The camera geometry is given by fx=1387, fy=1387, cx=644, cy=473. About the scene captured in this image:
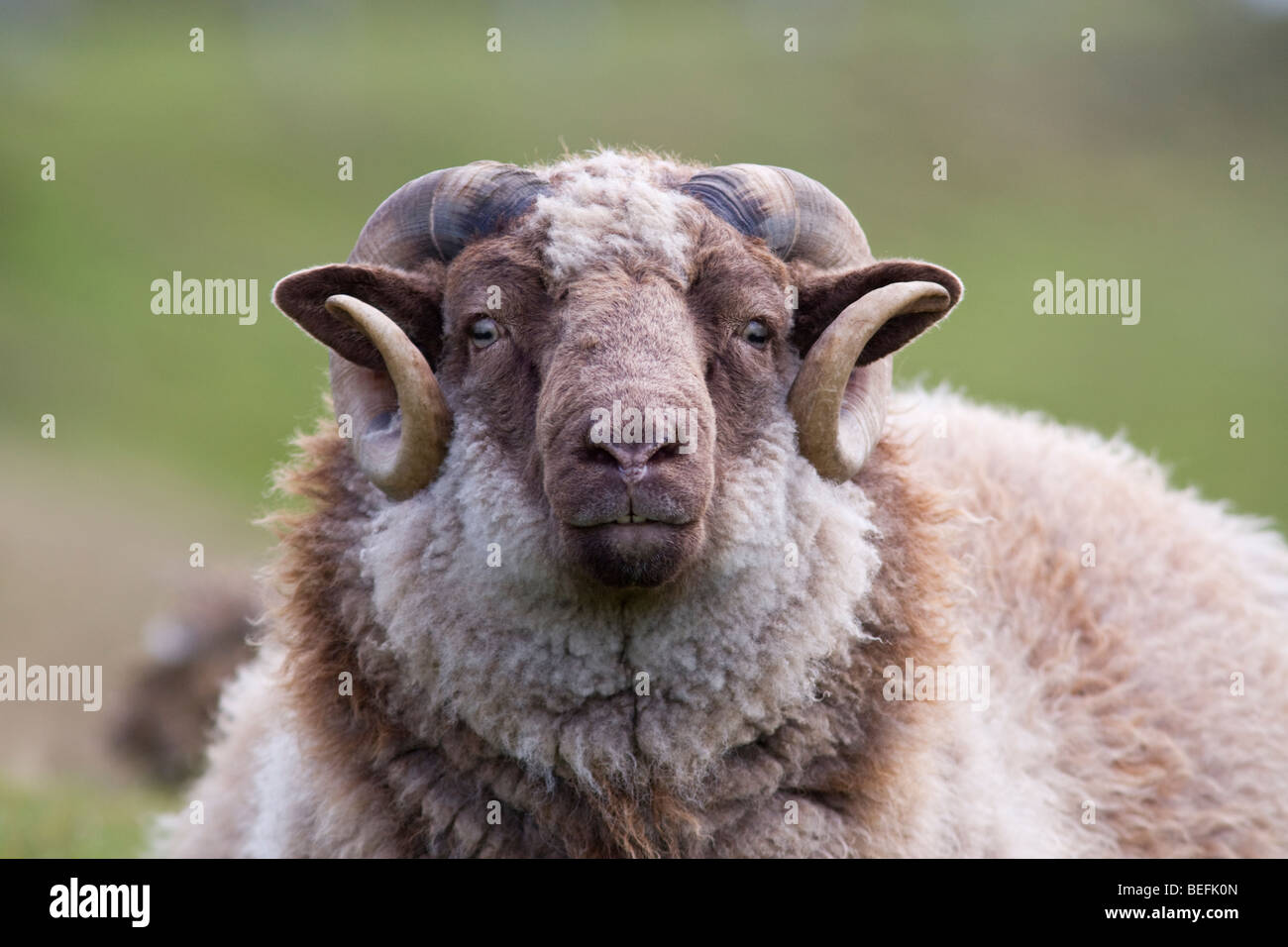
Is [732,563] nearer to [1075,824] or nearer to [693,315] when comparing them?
[693,315]

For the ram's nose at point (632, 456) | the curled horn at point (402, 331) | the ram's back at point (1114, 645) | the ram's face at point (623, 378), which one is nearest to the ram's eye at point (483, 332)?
the ram's face at point (623, 378)

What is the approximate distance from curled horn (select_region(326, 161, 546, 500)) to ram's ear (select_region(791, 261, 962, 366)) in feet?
3.18

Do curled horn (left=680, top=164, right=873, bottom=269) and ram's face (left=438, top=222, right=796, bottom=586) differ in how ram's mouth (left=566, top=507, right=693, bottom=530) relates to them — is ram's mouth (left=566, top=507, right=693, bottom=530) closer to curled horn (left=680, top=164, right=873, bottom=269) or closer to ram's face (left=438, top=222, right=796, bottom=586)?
ram's face (left=438, top=222, right=796, bottom=586)

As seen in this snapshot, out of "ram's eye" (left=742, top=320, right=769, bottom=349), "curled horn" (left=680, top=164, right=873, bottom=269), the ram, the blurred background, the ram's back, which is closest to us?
the ram

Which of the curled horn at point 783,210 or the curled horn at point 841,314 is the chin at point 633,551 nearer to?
the curled horn at point 841,314

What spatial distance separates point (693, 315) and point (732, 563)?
0.79 metres

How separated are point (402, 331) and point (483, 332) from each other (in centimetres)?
28

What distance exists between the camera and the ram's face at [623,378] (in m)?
3.87

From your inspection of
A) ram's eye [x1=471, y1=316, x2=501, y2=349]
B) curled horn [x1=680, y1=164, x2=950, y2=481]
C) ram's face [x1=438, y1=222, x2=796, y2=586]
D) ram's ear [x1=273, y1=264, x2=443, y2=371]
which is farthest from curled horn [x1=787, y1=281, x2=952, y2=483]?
ram's ear [x1=273, y1=264, x2=443, y2=371]

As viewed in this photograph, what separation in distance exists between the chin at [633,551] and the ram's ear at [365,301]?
3.41 ft

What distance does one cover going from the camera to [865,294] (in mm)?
4590

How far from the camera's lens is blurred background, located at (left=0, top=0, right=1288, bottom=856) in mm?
34062

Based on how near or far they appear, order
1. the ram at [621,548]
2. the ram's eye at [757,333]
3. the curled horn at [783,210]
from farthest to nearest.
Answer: the curled horn at [783,210]
the ram's eye at [757,333]
the ram at [621,548]
